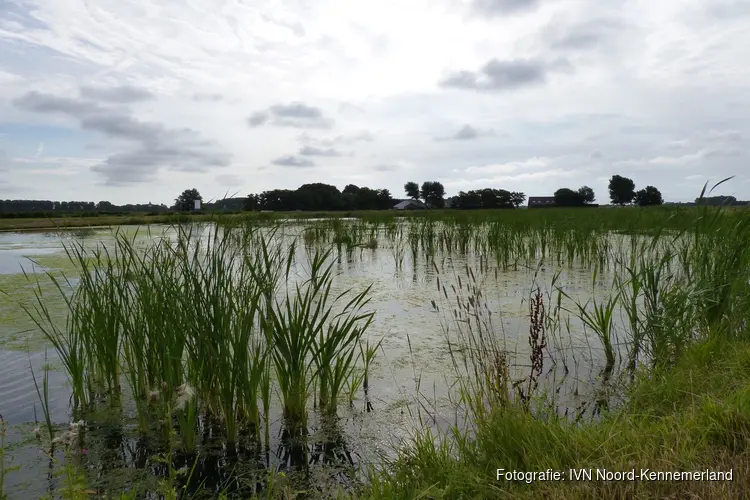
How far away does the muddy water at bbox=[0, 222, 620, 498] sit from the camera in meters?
2.45

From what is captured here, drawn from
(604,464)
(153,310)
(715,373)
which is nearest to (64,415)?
(153,310)

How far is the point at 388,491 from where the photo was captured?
5.77ft

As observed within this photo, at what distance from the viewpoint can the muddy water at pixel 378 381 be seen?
245cm

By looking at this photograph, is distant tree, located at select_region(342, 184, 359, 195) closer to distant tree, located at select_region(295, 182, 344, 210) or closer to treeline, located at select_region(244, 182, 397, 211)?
treeline, located at select_region(244, 182, 397, 211)

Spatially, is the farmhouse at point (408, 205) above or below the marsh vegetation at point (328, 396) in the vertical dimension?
above

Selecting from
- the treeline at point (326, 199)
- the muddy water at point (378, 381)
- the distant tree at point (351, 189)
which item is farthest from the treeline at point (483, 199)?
the muddy water at point (378, 381)

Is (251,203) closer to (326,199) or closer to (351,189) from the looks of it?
(326,199)

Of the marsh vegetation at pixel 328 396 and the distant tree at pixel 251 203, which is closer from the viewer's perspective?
the marsh vegetation at pixel 328 396

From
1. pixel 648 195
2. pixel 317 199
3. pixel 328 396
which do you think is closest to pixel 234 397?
pixel 328 396

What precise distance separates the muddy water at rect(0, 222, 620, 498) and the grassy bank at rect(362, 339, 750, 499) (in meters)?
0.32

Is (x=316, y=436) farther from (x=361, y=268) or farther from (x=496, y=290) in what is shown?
(x=361, y=268)

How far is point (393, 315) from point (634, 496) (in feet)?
12.2

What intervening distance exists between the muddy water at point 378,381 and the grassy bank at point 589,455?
32cm

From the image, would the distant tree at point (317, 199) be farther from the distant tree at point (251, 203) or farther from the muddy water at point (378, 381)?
the distant tree at point (251, 203)
